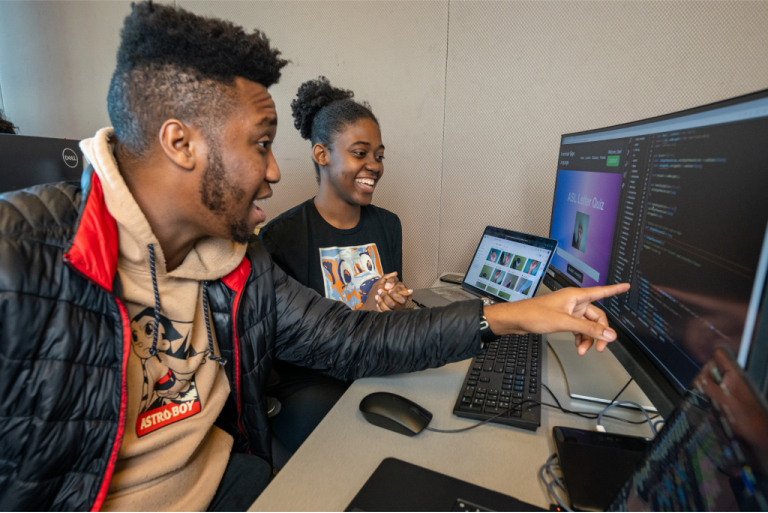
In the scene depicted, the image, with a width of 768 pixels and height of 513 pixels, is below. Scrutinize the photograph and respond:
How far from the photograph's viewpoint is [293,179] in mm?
2121

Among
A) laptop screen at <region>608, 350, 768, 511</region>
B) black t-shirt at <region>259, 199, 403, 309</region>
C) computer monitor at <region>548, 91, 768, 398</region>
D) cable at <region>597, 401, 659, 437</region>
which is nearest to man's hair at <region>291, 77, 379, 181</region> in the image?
black t-shirt at <region>259, 199, 403, 309</region>

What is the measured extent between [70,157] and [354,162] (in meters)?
1.00

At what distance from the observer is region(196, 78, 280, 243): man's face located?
0.74 metres

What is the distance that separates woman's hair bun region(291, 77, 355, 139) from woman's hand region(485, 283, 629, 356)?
110 cm

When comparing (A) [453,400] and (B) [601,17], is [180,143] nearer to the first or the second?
(A) [453,400]

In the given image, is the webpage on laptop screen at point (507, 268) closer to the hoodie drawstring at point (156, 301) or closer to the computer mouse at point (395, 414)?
the computer mouse at point (395, 414)

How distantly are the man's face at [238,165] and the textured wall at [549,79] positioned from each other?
1.16 meters

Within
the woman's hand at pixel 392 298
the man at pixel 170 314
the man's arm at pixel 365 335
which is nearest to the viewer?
the man at pixel 170 314

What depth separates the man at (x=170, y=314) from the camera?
1.90 ft

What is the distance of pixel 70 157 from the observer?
1.39 metres

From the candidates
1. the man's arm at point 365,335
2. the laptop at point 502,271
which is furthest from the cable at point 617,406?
the laptop at point 502,271

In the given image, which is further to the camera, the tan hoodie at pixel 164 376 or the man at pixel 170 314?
the tan hoodie at pixel 164 376

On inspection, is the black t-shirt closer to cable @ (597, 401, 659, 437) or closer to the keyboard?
the keyboard

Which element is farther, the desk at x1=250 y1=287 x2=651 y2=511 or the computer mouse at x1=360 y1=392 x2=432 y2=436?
the computer mouse at x1=360 y1=392 x2=432 y2=436
